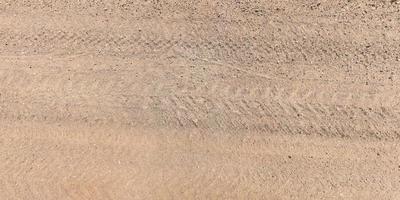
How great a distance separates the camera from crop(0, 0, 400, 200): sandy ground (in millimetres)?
Result: 5273

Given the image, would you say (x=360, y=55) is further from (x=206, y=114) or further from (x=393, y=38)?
(x=206, y=114)

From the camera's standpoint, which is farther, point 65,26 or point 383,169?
point 65,26

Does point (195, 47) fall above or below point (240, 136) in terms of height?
above

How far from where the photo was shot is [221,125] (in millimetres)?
5371

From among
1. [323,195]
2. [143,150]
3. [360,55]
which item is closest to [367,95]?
[360,55]

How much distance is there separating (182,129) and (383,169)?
6.29ft

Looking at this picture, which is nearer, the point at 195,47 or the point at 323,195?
the point at 323,195

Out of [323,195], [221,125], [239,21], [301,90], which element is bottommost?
[323,195]

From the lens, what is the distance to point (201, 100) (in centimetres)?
541

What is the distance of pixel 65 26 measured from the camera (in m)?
5.63

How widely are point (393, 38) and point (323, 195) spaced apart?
65.5 inches

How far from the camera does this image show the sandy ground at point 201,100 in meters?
5.27

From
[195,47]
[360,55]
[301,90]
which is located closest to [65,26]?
[195,47]

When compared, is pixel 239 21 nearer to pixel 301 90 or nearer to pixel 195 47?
pixel 195 47
